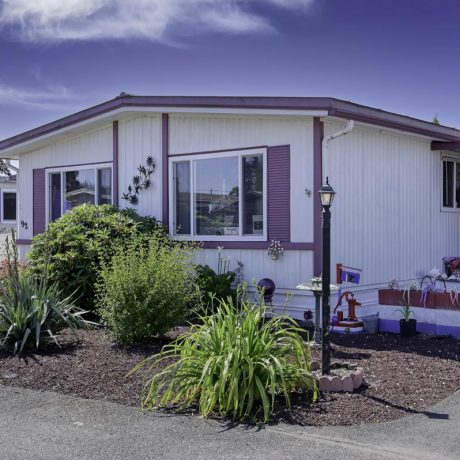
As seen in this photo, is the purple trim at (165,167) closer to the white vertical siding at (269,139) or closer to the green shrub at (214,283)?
the white vertical siding at (269,139)

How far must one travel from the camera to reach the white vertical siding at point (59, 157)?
469 inches

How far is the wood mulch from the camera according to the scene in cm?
492

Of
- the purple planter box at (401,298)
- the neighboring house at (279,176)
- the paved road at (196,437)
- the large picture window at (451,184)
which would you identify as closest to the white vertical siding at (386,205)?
the neighboring house at (279,176)

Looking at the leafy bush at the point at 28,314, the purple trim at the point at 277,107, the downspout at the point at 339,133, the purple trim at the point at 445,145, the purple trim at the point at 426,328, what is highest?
the purple trim at the point at 277,107

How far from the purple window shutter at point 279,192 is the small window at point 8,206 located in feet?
63.5

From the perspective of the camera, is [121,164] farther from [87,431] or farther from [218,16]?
[87,431]

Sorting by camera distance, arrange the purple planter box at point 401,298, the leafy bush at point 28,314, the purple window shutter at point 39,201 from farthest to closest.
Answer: the purple window shutter at point 39,201 → the purple planter box at point 401,298 → the leafy bush at point 28,314

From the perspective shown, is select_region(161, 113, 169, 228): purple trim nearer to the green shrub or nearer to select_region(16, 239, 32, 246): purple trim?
the green shrub

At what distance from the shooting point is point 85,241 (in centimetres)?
949

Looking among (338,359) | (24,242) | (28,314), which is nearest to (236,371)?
(338,359)

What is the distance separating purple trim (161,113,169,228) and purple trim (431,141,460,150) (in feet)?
16.4

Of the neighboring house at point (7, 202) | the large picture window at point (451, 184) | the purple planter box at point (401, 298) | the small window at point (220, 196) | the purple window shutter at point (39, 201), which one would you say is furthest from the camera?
the neighboring house at point (7, 202)

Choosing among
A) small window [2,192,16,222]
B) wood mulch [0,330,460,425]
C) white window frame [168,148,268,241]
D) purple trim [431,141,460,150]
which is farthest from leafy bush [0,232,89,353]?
small window [2,192,16,222]

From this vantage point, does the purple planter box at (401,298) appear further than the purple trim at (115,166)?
No
